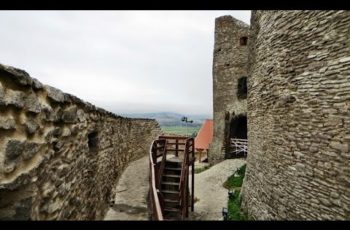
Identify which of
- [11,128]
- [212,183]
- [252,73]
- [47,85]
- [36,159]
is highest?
[252,73]

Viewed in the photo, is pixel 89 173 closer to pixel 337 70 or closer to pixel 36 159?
pixel 36 159

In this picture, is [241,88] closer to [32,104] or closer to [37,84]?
[37,84]

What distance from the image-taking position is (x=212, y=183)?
48.8ft

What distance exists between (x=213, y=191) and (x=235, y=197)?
1.63 meters

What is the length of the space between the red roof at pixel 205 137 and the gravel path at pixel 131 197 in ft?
59.3

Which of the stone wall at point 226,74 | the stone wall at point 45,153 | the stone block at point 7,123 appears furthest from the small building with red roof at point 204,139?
the stone block at point 7,123

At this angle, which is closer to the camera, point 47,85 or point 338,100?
point 47,85

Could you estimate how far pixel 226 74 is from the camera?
1998cm

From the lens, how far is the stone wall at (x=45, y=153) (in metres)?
2.42

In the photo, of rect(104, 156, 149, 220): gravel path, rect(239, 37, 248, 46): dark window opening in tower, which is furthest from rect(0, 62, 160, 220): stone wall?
rect(239, 37, 248, 46): dark window opening in tower

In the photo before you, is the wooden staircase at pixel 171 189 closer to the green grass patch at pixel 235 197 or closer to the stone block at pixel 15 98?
the green grass patch at pixel 235 197

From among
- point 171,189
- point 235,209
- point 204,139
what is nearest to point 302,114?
point 171,189
